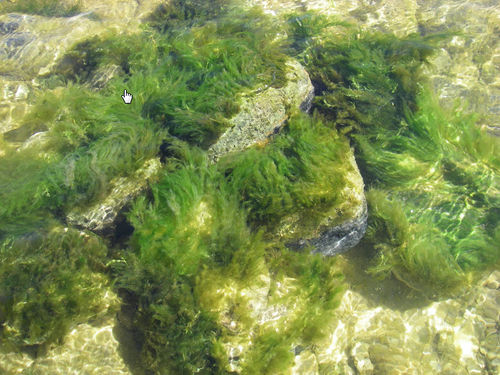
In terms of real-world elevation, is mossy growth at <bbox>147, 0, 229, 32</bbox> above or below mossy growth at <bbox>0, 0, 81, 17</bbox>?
below

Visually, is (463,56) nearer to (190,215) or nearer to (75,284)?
(190,215)

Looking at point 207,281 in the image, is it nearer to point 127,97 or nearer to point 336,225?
point 336,225

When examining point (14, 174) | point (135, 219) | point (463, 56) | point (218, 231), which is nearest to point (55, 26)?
point (14, 174)

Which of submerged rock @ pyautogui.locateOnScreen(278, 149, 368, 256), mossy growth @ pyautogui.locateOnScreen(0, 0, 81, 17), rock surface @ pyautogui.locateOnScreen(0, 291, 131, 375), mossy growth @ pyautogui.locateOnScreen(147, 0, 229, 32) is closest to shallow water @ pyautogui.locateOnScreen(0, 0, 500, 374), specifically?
rock surface @ pyautogui.locateOnScreen(0, 291, 131, 375)

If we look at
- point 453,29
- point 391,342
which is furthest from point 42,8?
point 391,342

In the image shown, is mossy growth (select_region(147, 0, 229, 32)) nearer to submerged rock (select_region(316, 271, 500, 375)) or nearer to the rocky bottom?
the rocky bottom

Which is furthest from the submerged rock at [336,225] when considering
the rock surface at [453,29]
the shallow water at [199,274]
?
the rock surface at [453,29]

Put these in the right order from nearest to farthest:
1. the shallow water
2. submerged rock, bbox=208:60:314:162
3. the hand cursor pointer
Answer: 1. the shallow water
2. submerged rock, bbox=208:60:314:162
3. the hand cursor pointer
